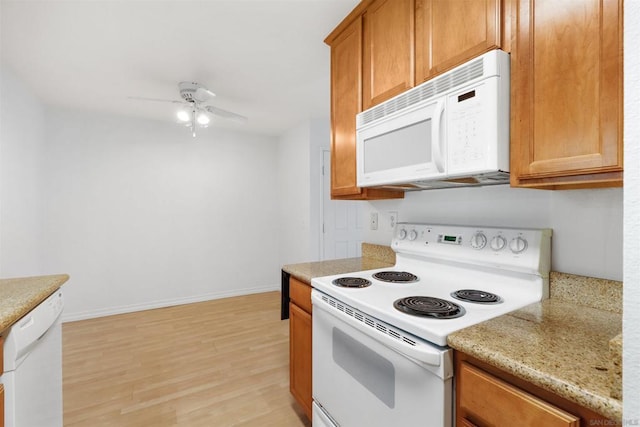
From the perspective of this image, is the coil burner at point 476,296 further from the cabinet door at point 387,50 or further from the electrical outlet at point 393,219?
the cabinet door at point 387,50

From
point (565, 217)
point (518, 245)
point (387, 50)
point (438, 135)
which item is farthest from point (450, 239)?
point (387, 50)

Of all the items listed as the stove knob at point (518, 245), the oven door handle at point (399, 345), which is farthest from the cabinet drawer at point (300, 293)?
the stove knob at point (518, 245)

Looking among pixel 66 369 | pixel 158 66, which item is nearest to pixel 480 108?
pixel 158 66

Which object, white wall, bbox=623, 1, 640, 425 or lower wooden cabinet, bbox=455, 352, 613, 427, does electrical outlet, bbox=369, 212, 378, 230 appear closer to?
lower wooden cabinet, bbox=455, 352, 613, 427

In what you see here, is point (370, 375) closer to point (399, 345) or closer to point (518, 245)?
point (399, 345)

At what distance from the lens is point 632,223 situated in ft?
1.62

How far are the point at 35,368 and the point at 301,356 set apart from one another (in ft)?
3.92

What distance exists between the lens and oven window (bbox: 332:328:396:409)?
3.39ft

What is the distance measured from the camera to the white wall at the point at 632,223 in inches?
19.1

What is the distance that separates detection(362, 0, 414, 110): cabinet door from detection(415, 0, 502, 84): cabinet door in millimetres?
58

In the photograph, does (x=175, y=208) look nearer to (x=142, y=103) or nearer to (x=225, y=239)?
(x=225, y=239)

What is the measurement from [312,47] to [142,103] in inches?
83.9

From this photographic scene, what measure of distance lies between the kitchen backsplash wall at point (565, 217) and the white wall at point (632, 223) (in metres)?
0.72

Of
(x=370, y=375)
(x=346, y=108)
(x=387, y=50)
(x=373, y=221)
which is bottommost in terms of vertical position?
(x=370, y=375)
